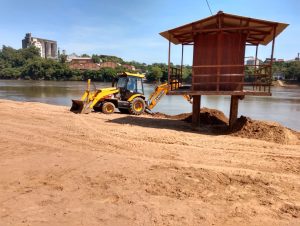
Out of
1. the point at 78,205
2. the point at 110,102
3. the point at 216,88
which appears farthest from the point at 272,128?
the point at 110,102

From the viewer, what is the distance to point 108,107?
16.8 metres

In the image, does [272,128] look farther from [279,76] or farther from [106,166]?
[279,76]

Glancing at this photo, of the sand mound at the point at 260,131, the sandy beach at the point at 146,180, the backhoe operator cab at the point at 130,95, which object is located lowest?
the sandy beach at the point at 146,180

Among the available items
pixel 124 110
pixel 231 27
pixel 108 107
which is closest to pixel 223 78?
pixel 231 27

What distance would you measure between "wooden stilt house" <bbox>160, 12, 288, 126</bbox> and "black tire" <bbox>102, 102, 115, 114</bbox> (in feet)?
18.4

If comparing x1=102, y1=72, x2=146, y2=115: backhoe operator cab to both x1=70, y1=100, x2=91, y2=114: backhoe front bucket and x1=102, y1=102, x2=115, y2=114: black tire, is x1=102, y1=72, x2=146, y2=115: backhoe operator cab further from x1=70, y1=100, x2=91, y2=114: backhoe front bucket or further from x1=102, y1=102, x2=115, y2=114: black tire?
x1=70, y1=100, x2=91, y2=114: backhoe front bucket

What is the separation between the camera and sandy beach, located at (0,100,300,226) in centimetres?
448

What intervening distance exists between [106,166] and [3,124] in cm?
673

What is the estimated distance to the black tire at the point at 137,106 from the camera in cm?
1733

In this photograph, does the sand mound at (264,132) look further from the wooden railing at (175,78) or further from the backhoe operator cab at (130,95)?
the backhoe operator cab at (130,95)

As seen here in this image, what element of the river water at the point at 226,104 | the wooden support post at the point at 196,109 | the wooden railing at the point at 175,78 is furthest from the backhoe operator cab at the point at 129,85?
the wooden support post at the point at 196,109

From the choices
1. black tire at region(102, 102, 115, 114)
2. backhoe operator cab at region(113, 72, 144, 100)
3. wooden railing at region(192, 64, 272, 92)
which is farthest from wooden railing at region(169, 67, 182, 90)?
black tire at region(102, 102, 115, 114)

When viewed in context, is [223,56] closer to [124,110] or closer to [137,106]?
[137,106]

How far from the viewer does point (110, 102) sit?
17031 mm
